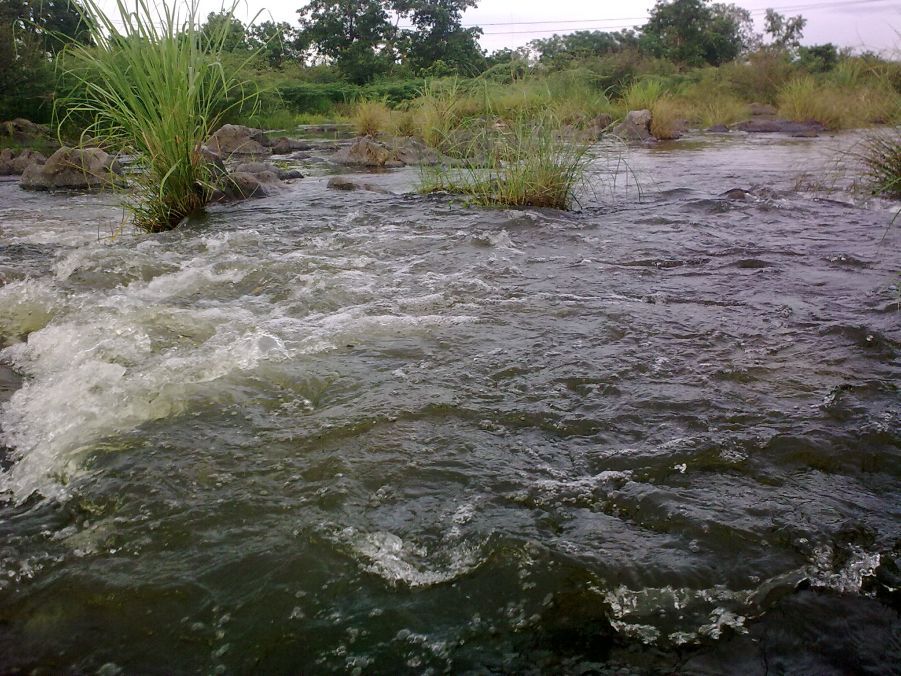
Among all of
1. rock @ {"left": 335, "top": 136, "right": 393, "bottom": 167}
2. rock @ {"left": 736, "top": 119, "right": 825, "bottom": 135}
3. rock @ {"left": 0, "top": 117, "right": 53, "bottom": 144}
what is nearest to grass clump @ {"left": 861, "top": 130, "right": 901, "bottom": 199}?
rock @ {"left": 335, "top": 136, "right": 393, "bottom": 167}

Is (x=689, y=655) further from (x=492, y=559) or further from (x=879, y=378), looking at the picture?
(x=879, y=378)

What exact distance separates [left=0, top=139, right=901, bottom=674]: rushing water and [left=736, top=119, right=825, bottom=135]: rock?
1007cm

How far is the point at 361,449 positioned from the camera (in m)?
1.73

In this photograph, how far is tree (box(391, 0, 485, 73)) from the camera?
101ft

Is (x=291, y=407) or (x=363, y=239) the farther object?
(x=363, y=239)

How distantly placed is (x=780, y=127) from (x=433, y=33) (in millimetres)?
23098

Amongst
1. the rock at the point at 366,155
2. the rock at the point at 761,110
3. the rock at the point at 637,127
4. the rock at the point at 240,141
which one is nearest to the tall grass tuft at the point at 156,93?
the rock at the point at 366,155

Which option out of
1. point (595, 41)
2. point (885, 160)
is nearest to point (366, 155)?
point (885, 160)

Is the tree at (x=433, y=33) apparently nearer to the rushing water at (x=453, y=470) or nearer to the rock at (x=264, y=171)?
the rock at (x=264, y=171)

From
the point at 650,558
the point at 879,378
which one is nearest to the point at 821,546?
the point at 650,558

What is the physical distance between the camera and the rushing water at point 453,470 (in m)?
1.15

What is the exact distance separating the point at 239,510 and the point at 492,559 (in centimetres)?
57

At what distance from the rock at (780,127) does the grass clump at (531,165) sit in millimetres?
8905

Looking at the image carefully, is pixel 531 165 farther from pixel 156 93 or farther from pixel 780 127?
pixel 780 127
